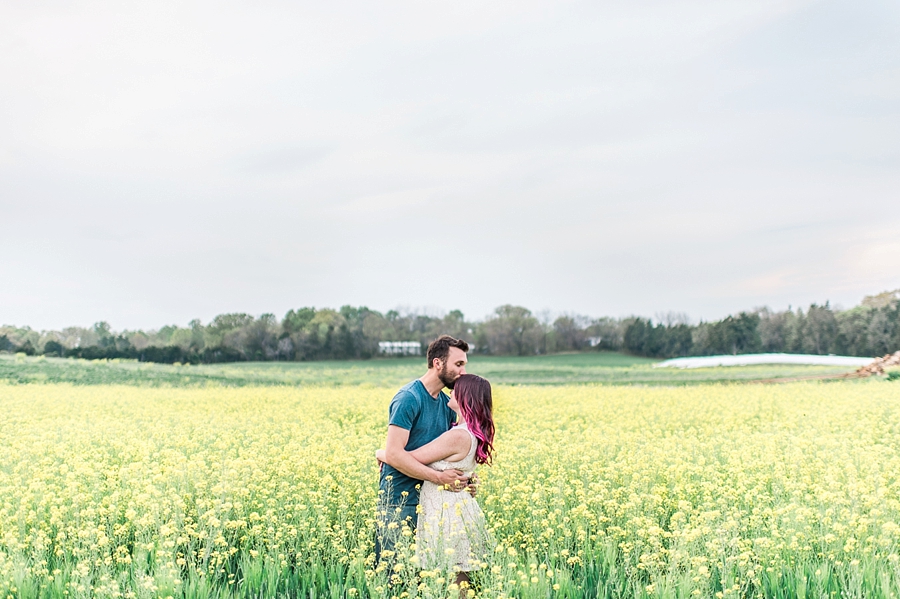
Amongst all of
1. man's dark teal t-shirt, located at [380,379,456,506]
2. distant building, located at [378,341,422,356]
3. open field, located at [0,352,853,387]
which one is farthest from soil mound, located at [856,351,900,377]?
man's dark teal t-shirt, located at [380,379,456,506]

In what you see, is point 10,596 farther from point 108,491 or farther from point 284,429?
point 284,429

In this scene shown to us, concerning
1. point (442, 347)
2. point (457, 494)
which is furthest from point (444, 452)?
point (442, 347)

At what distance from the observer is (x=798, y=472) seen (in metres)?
8.57

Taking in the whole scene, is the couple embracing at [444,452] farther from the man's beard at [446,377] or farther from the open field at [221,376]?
the open field at [221,376]

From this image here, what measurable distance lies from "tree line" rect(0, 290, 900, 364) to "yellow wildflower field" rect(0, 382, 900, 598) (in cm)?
5391

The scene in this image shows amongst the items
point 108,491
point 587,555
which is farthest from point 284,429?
point 587,555

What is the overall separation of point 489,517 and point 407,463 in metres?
2.24

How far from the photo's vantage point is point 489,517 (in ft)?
23.0

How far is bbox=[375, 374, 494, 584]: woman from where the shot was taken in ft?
16.5

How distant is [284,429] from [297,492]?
5.14 metres

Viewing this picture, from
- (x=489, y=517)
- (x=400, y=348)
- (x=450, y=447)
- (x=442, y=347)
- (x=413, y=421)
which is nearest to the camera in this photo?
(x=450, y=447)

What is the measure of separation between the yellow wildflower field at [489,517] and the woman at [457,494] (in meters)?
0.19

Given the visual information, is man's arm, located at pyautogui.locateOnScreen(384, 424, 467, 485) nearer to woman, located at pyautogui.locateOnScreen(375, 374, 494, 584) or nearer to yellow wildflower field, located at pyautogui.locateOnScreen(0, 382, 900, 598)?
woman, located at pyautogui.locateOnScreen(375, 374, 494, 584)

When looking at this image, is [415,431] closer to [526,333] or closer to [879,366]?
[879,366]
